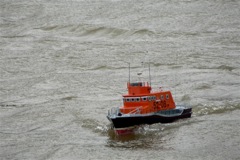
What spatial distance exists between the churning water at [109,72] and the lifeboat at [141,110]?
2.00ft

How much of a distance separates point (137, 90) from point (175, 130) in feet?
11.4

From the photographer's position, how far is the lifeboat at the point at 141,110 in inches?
1478

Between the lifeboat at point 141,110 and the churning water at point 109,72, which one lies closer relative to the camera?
the churning water at point 109,72

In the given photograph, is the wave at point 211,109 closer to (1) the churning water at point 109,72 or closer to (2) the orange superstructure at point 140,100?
(1) the churning water at point 109,72

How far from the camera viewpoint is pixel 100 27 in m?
66.0

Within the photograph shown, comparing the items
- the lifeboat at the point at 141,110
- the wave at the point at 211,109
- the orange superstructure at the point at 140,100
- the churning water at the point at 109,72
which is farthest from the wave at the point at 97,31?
the orange superstructure at the point at 140,100

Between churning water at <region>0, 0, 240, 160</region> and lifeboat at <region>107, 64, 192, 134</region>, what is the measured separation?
0.61 metres

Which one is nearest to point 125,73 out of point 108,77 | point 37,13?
point 108,77

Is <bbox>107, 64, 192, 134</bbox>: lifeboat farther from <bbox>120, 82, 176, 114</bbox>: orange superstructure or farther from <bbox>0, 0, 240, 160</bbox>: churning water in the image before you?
<bbox>0, 0, 240, 160</bbox>: churning water

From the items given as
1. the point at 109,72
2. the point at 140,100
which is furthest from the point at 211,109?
the point at 109,72

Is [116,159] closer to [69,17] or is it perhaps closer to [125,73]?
[125,73]

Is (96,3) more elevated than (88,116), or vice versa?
(96,3)

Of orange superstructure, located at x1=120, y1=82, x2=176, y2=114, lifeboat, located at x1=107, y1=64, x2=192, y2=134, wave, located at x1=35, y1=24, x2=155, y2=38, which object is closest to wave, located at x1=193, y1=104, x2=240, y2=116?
lifeboat, located at x1=107, y1=64, x2=192, y2=134

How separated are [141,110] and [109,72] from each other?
52.5 ft
